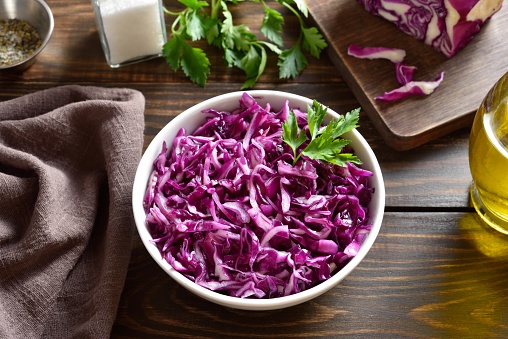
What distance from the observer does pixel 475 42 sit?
2.02 metres

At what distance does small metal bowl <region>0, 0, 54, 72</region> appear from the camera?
2020 mm

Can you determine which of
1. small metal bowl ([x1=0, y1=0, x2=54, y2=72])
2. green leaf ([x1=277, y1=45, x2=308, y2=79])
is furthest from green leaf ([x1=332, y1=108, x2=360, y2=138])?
small metal bowl ([x1=0, y1=0, x2=54, y2=72])

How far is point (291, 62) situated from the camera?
2.00 meters

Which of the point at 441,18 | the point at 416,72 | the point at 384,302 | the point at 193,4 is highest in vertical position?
the point at 193,4

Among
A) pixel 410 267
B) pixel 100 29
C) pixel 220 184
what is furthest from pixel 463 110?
pixel 100 29

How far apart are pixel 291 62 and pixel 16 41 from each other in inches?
31.5

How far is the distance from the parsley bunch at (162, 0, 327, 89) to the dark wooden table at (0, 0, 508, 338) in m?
0.06

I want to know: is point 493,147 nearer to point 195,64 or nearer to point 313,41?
point 313,41

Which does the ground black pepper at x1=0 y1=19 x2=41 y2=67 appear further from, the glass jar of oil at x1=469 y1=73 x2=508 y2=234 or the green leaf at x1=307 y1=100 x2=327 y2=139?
the glass jar of oil at x1=469 y1=73 x2=508 y2=234

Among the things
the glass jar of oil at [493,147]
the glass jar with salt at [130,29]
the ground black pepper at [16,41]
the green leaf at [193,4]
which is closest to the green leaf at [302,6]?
the green leaf at [193,4]

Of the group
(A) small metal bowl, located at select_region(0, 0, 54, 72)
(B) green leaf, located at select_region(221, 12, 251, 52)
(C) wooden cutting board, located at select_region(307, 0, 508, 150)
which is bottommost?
(C) wooden cutting board, located at select_region(307, 0, 508, 150)

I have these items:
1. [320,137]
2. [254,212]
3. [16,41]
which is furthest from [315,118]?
[16,41]

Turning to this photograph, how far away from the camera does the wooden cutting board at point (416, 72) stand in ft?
6.10

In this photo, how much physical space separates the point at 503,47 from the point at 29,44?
1.35m
